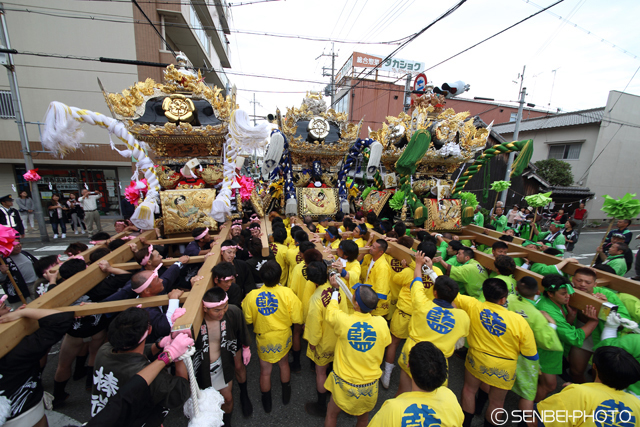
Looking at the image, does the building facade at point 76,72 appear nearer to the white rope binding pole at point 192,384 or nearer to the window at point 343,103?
the white rope binding pole at point 192,384

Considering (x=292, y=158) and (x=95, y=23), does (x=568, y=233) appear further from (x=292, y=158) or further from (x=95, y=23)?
(x=95, y=23)

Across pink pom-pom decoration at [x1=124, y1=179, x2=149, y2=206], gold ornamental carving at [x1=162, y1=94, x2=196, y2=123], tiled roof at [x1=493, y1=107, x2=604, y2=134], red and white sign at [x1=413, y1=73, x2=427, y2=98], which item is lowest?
pink pom-pom decoration at [x1=124, y1=179, x2=149, y2=206]

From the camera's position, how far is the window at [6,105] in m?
10.9

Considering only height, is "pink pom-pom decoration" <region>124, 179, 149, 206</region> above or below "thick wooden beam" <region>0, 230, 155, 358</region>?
above

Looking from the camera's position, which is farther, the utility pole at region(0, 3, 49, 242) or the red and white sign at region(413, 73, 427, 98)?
the utility pole at region(0, 3, 49, 242)

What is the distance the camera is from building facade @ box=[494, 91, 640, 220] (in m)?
14.9

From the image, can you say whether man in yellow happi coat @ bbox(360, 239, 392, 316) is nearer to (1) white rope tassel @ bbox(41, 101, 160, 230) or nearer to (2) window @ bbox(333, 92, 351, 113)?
(1) white rope tassel @ bbox(41, 101, 160, 230)

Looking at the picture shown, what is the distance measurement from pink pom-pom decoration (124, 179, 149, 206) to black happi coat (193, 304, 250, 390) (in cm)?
317

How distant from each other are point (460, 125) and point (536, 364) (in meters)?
5.30

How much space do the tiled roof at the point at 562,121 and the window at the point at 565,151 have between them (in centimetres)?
143

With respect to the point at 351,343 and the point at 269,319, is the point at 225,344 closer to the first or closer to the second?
the point at 269,319

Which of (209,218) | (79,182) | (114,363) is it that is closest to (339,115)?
(209,218)

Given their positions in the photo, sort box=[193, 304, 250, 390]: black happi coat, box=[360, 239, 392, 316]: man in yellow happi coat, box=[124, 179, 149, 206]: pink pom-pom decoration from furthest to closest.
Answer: box=[124, 179, 149, 206]: pink pom-pom decoration → box=[360, 239, 392, 316]: man in yellow happi coat → box=[193, 304, 250, 390]: black happi coat

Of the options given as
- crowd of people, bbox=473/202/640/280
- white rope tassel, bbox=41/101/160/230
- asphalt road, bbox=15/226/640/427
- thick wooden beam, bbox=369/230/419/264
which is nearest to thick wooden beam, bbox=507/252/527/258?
crowd of people, bbox=473/202/640/280
